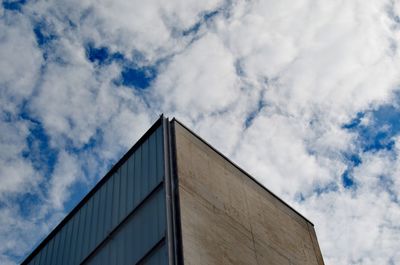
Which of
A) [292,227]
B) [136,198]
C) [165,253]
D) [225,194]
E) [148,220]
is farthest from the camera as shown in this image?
[292,227]

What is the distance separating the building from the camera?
14664mm

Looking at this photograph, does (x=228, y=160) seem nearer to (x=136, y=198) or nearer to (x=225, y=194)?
(x=225, y=194)

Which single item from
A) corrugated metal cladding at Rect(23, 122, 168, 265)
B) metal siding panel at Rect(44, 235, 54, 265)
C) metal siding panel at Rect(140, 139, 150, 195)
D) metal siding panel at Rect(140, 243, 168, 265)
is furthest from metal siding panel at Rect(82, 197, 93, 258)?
metal siding panel at Rect(140, 243, 168, 265)

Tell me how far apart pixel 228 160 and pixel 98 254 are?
19.8 ft

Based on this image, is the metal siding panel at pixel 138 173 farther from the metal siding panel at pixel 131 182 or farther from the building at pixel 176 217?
the metal siding panel at pixel 131 182

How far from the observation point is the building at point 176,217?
48.1 feet

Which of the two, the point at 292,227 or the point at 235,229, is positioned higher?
the point at 292,227

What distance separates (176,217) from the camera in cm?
1462

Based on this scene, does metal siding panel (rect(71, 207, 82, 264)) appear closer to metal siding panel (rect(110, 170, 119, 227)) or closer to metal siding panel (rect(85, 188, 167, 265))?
metal siding panel (rect(85, 188, 167, 265))

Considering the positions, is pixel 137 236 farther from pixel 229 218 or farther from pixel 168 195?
pixel 229 218

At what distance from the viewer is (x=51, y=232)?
2056cm

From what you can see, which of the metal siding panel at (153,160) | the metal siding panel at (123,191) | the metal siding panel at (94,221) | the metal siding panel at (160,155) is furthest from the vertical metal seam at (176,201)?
the metal siding panel at (94,221)

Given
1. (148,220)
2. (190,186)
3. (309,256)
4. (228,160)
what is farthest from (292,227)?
(148,220)

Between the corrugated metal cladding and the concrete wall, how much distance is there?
76 centimetres
